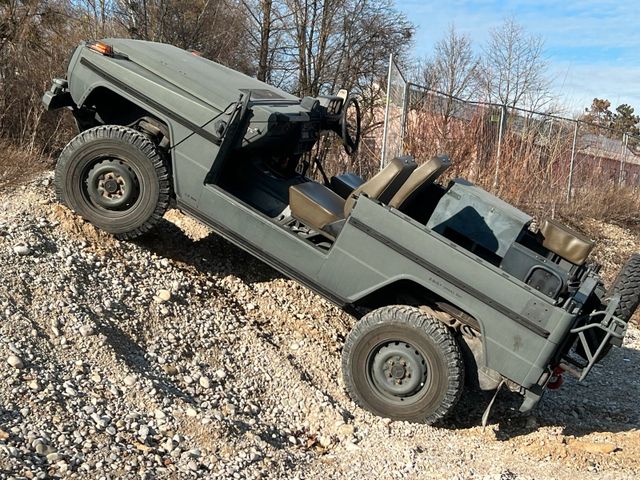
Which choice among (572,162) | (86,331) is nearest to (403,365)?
(86,331)

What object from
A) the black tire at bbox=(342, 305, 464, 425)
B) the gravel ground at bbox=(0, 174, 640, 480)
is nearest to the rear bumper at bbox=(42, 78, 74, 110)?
the gravel ground at bbox=(0, 174, 640, 480)

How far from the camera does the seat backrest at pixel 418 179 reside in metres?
5.16

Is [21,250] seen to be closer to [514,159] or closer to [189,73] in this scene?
[189,73]

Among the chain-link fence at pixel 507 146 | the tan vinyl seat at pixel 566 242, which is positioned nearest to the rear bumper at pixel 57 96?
the tan vinyl seat at pixel 566 242

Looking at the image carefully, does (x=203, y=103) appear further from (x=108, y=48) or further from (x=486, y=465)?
(x=486, y=465)

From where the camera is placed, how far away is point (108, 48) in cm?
564

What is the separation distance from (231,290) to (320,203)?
1373mm

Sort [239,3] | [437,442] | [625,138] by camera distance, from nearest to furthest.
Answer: [437,442] < [625,138] < [239,3]

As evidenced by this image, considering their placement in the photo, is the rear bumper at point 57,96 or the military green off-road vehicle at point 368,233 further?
the rear bumper at point 57,96

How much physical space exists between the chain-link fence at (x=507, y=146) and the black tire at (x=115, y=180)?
→ 6011mm

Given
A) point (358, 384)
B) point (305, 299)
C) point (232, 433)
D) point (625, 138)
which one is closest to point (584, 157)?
point (625, 138)

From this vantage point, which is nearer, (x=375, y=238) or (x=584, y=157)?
(x=375, y=238)

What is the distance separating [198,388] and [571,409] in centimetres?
347

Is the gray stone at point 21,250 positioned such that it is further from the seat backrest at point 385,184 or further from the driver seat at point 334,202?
the seat backrest at point 385,184
